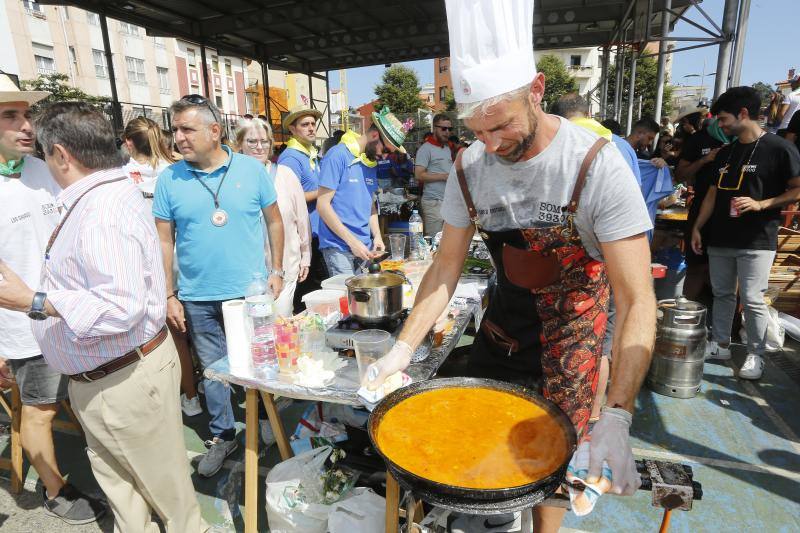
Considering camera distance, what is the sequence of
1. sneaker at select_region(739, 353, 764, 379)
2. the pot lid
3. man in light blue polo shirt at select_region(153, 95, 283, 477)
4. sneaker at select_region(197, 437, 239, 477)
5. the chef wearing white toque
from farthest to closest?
1. sneaker at select_region(739, 353, 764, 379)
2. sneaker at select_region(197, 437, 239, 477)
3. man in light blue polo shirt at select_region(153, 95, 283, 477)
4. the pot lid
5. the chef wearing white toque

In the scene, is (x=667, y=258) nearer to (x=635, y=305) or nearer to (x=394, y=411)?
(x=635, y=305)

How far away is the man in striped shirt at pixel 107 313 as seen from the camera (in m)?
1.81

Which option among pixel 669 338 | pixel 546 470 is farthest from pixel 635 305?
pixel 669 338

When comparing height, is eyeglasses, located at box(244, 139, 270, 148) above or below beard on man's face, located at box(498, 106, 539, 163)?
above

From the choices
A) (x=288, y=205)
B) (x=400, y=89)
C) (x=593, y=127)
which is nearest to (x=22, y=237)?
(x=288, y=205)

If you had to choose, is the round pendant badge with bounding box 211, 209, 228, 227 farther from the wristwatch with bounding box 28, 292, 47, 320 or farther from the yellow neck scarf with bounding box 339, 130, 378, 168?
the yellow neck scarf with bounding box 339, 130, 378, 168

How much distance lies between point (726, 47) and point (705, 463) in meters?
6.93

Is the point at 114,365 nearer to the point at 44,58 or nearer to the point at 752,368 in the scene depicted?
the point at 752,368

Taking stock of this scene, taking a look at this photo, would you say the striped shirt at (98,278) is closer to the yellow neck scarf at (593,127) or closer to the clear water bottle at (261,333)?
the clear water bottle at (261,333)

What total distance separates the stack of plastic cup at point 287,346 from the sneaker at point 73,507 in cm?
171

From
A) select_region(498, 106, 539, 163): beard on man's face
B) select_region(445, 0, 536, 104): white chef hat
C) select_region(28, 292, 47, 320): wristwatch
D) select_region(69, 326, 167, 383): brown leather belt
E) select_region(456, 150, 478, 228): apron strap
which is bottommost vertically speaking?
select_region(69, 326, 167, 383): brown leather belt

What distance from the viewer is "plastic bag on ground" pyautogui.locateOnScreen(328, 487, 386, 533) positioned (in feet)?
6.75

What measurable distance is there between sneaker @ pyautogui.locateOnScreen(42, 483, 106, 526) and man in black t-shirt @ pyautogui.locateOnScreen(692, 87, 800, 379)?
510 centimetres

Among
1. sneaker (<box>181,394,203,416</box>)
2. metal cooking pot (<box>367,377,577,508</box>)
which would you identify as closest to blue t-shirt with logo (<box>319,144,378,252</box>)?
sneaker (<box>181,394,203,416</box>)
